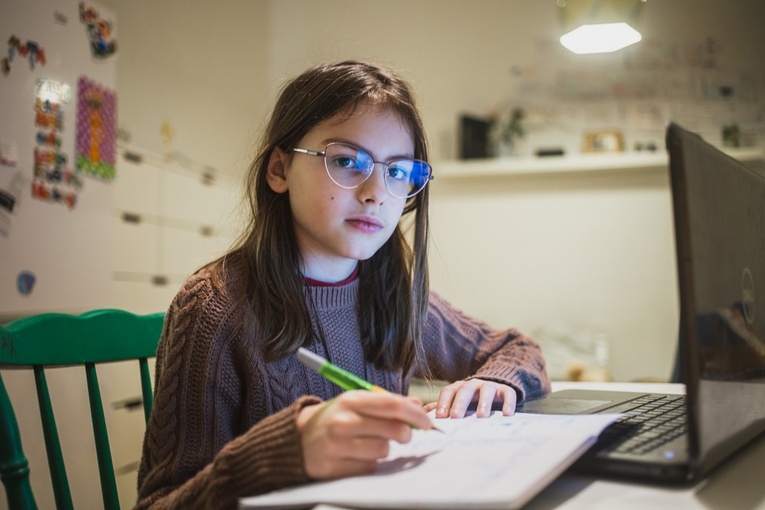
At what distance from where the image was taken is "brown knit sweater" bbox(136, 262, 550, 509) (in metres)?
0.57

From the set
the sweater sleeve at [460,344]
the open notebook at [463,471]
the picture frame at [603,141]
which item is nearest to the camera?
the open notebook at [463,471]

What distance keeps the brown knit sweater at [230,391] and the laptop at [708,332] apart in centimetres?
26

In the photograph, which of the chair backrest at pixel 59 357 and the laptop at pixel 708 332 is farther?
the chair backrest at pixel 59 357

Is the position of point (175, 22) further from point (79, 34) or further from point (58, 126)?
point (58, 126)

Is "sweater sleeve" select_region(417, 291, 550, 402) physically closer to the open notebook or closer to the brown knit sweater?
the brown knit sweater

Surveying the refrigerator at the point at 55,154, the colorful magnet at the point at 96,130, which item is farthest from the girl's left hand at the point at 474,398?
the colorful magnet at the point at 96,130

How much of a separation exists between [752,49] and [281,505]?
12.1 feet

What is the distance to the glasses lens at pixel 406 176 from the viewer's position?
0.95 metres

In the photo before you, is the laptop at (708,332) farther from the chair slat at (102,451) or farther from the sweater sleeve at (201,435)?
the chair slat at (102,451)

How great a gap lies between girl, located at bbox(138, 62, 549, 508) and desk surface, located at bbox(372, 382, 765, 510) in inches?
8.2

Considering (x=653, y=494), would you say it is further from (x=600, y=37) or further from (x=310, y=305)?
(x=600, y=37)

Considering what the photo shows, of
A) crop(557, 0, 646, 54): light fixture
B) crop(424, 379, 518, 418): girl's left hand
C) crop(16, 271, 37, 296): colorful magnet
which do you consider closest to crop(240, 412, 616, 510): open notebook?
crop(424, 379, 518, 418): girl's left hand

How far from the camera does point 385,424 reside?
21.3 inches

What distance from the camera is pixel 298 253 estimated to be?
1010mm
